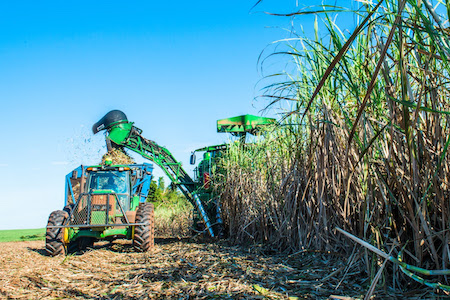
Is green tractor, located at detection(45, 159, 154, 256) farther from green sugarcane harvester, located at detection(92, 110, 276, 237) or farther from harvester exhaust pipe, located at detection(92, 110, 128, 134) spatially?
harvester exhaust pipe, located at detection(92, 110, 128, 134)

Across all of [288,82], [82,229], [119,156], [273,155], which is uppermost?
[119,156]

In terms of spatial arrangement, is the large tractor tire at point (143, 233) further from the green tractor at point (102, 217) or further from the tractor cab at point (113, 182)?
the tractor cab at point (113, 182)

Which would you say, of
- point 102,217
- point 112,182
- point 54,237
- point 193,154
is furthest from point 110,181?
point 193,154

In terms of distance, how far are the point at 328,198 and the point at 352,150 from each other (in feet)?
2.36

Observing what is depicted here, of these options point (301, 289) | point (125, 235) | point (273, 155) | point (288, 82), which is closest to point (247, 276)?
point (301, 289)

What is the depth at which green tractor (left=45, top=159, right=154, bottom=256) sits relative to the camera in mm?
6832

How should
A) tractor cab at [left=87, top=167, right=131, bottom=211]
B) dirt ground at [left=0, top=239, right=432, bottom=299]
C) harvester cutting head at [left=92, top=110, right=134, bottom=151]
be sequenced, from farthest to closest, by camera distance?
harvester cutting head at [left=92, top=110, right=134, bottom=151] < tractor cab at [left=87, top=167, right=131, bottom=211] < dirt ground at [left=0, top=239, right=432, bottom=299]

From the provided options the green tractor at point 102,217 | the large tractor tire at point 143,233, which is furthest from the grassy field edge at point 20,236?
the large tractor tire at point 143,233

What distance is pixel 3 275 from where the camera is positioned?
4.81 meters

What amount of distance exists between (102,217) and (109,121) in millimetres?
5832

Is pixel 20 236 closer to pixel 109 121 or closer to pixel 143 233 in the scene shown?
pixel 109 121

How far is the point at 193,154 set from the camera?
9.21 m

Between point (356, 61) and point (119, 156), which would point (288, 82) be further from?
point (119, 156)

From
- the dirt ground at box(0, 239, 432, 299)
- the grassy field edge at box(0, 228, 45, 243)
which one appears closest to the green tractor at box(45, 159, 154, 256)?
the dirt ground at box(0, 239, 432, 299)
